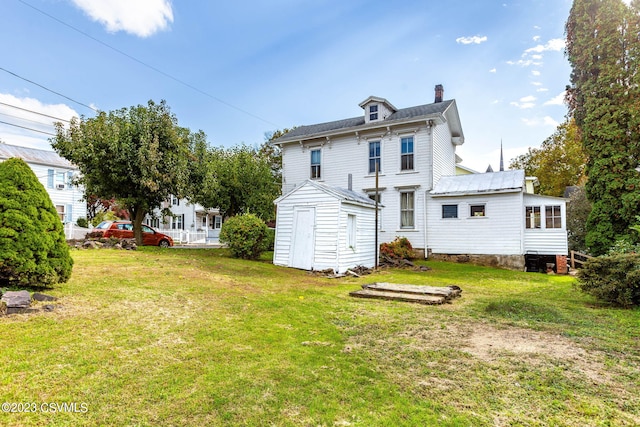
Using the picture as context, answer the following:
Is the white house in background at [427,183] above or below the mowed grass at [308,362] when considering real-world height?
above

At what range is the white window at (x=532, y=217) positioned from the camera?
15445 millimetres

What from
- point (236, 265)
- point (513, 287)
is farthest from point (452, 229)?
point (236, 265)

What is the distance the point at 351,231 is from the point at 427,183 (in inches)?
253

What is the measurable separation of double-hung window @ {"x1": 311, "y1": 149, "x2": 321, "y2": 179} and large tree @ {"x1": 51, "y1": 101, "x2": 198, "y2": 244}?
23.6 ft

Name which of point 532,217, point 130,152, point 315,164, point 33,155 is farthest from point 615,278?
point 33,155

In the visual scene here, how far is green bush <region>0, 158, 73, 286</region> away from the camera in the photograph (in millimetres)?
5352

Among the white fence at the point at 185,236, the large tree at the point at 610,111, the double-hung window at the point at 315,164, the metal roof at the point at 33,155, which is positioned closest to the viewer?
the large tree at the point at 610,111

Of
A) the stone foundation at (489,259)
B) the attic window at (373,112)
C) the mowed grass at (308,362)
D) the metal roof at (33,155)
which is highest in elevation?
the attic window at (373,112)

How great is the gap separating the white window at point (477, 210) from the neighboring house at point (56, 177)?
28.3 metres

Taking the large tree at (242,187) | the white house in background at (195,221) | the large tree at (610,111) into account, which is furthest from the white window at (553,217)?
the white house in background at (195,221)

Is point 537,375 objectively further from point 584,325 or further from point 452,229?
point 452,229

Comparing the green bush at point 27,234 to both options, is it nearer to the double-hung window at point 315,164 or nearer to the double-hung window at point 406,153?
the double-hung window at point 315,164

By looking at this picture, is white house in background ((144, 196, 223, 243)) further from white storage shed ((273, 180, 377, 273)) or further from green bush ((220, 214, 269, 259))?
white storage shed ((273, 180, 377, 273))

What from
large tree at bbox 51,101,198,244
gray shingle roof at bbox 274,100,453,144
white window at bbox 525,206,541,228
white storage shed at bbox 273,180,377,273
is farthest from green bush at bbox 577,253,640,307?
large tree at bbox 51,101,198,244
